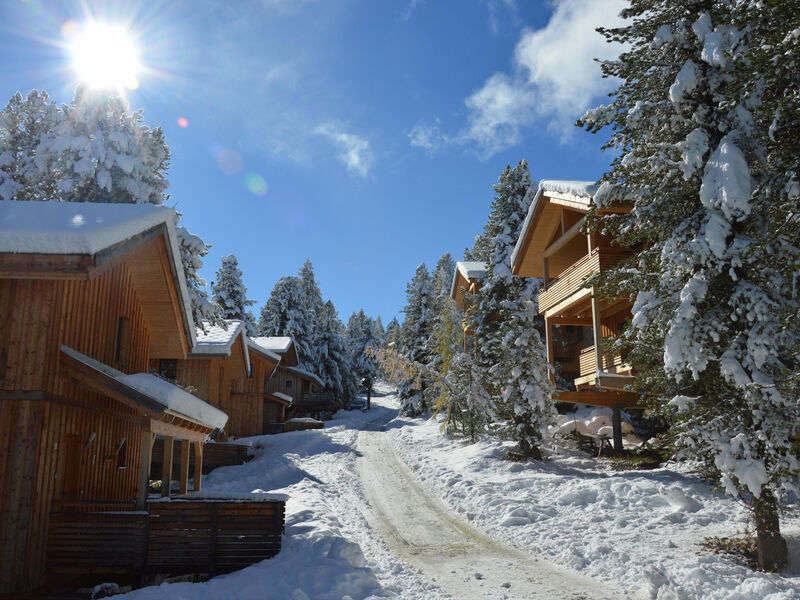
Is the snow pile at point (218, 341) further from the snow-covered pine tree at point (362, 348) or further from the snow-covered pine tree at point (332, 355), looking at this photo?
the snow-covered pine tree at point (362, 348)

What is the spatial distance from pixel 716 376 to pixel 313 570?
7859 mm

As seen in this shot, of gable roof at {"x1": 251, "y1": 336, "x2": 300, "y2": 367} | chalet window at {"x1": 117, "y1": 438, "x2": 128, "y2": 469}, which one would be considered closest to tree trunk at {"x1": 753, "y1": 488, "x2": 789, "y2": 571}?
chalet window at {"x1": 117, "y1": 438, "x2": 128, "y2": 469}

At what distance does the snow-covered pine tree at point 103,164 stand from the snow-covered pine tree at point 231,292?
22253 mm

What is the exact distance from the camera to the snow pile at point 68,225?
923 centimetres

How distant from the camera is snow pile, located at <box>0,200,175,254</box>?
30.3 ft

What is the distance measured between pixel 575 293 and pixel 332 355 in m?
43.2

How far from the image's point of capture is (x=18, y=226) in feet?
31.8

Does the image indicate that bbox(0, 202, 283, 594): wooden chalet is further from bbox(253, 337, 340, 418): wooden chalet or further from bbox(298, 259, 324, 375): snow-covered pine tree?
bbox(298, 259, 324, 375): snow-covered pine tree

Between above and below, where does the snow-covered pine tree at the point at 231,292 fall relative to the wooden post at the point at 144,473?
above

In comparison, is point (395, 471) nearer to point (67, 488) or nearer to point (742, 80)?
point (67, 488)

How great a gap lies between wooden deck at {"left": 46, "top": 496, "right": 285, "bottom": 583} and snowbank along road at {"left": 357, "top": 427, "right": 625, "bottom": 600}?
3271mm

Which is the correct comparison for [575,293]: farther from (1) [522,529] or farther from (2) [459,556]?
(2) [459,556]

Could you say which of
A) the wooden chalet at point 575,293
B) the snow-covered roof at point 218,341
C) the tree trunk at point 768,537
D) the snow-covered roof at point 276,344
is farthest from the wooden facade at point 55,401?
the snow-covered roof at point 276,344

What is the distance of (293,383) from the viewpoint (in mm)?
49250
